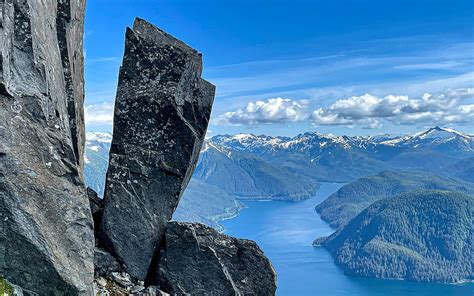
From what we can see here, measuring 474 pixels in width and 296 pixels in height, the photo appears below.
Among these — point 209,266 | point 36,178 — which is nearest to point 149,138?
point 209,266

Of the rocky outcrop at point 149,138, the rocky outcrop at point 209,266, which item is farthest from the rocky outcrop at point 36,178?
the rocky outcrop at point 209,266

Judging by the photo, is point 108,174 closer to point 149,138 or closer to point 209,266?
point 149,138

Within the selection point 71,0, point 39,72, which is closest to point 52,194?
point 39,72

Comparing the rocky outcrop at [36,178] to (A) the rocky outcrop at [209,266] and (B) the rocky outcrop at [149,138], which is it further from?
(A) the rocky outcrop at [209,266]

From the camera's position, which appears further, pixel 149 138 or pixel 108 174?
Answer: pixel 149 138

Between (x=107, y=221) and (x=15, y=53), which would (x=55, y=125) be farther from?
(x=107, y=221)

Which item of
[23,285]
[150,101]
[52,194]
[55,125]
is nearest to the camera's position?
[23,285]
